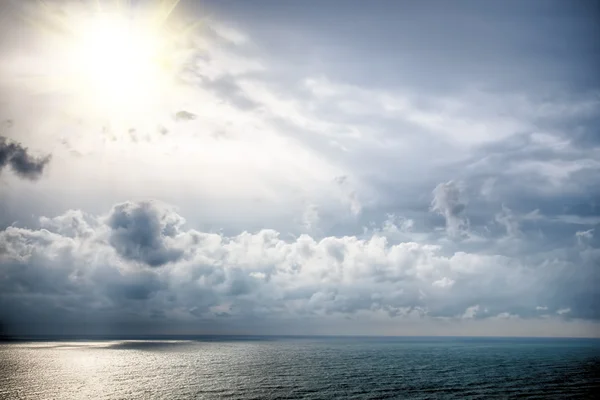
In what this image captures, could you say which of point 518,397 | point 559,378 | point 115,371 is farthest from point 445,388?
point 115,371

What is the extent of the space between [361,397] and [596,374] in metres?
81.2

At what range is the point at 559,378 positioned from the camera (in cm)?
9956

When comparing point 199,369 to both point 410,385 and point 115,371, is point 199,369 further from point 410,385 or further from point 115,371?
point 410,385

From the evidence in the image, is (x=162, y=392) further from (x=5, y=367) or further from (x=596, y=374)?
(x=596, y=374)

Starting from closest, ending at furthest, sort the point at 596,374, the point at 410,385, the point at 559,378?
the point at 410,385 → the point at 559,378 → the point at 596,374

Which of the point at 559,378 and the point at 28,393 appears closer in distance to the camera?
the point at 28,393

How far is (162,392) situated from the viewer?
263 feet

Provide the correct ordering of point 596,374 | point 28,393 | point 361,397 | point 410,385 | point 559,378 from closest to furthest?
1. point 361,397
2. point 28,393
3. point 410,385
4. point 559,378
5. point 596,374

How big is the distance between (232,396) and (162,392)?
16664mm

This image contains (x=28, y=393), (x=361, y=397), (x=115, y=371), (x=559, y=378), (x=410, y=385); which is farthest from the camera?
(x=115, y=371)

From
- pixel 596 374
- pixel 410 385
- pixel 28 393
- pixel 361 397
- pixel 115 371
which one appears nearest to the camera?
pixel 361 397

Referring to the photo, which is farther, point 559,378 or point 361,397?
point 559,378

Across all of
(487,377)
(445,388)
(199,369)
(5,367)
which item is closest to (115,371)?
(199,369)

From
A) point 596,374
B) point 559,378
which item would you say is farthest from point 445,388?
point 596,374
